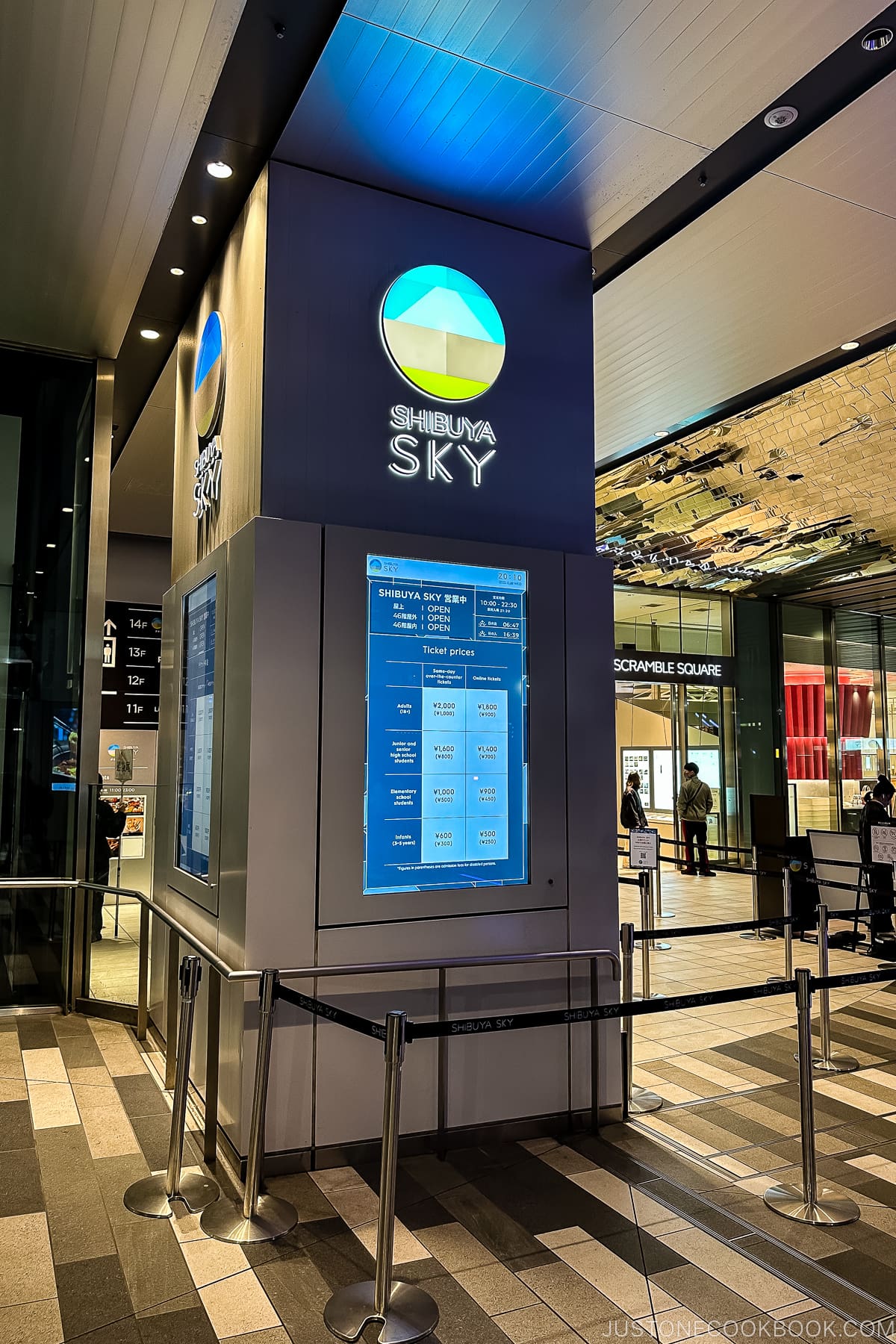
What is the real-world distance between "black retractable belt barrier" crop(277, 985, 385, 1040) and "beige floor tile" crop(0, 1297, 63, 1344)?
1.13 metres

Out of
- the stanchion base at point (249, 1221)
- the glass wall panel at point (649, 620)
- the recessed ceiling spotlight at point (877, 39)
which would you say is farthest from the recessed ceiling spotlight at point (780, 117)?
the glass wall panel at point (649, 620)

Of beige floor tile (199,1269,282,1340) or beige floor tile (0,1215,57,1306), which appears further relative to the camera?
beige floor tile (0,1215,57,1306)

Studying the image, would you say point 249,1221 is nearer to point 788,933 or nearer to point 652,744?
point 788,933

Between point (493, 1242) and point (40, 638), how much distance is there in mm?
4958

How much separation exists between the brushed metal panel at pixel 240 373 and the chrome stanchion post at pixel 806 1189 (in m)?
3.02

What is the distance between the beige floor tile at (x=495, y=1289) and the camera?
2.90 meters

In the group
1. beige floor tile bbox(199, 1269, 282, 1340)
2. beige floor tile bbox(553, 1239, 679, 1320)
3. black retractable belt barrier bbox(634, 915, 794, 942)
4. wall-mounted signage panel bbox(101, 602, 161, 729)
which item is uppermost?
wall-mounted signage panel bbox(101, 602, 161, 729)

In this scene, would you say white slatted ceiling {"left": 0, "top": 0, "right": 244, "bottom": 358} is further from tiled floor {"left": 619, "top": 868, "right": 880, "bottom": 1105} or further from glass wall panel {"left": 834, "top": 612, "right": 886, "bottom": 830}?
glass wall panel {"left": 834, "top": 612, "right": 886, "bottom": 830}

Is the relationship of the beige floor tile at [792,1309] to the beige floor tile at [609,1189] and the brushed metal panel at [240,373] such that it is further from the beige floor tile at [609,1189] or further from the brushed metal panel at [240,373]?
the brushed metal panel at [240,373]

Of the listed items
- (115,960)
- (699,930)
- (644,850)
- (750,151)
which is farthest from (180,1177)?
(750,151)

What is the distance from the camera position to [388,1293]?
283 cm

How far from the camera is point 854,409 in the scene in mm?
8148

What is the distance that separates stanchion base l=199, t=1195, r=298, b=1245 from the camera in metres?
3.28

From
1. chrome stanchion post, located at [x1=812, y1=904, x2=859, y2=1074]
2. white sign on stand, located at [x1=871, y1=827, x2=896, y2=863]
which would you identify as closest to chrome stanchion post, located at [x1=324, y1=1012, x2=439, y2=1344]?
chrome stanchion post, located at [x1=812, y1=904, x2=859, y2=1074]
